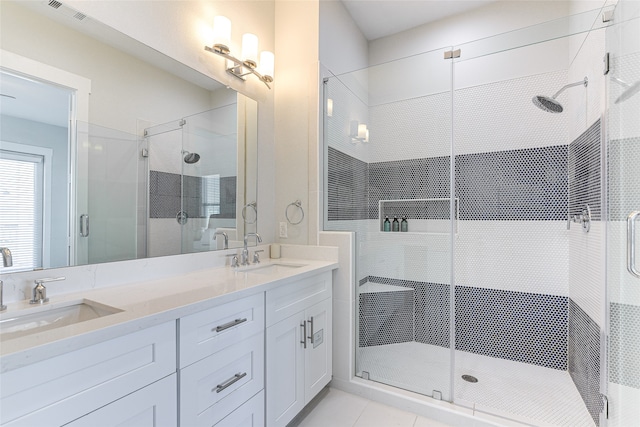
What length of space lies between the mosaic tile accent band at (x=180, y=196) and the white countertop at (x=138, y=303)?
1.13ft

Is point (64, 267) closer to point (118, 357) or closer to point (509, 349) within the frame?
point (118, 357)

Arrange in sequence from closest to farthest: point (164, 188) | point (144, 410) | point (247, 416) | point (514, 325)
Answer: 1. point (144, 410)
2. point (247, 416)
3. point (164, 188)
4. point (514, 325)

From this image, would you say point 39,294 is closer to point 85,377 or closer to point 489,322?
point 85,377

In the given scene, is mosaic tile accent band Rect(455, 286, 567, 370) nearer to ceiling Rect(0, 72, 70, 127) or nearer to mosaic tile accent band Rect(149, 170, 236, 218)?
mosaic tile accent band Rect(149, 170, 236, 218)

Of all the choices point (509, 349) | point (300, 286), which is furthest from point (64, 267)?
point (509, 349)

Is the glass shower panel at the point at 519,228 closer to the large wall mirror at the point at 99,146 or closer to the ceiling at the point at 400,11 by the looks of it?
the ceiling at the point at 400,11

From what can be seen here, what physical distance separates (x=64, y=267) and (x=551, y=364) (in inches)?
113

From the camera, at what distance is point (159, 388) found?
3.08ft

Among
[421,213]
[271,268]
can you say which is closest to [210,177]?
[271,268]

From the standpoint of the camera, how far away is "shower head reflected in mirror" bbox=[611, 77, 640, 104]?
1.24 m

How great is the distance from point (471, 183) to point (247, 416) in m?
1.96

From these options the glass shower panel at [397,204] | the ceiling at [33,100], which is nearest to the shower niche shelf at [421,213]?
the glass shower panel at [397,204]

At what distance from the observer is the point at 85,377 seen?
773mm

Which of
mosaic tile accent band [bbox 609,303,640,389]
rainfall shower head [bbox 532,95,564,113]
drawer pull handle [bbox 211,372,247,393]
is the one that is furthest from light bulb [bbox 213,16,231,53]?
mosaic tile accent band [bbox 609,303,640,389]
